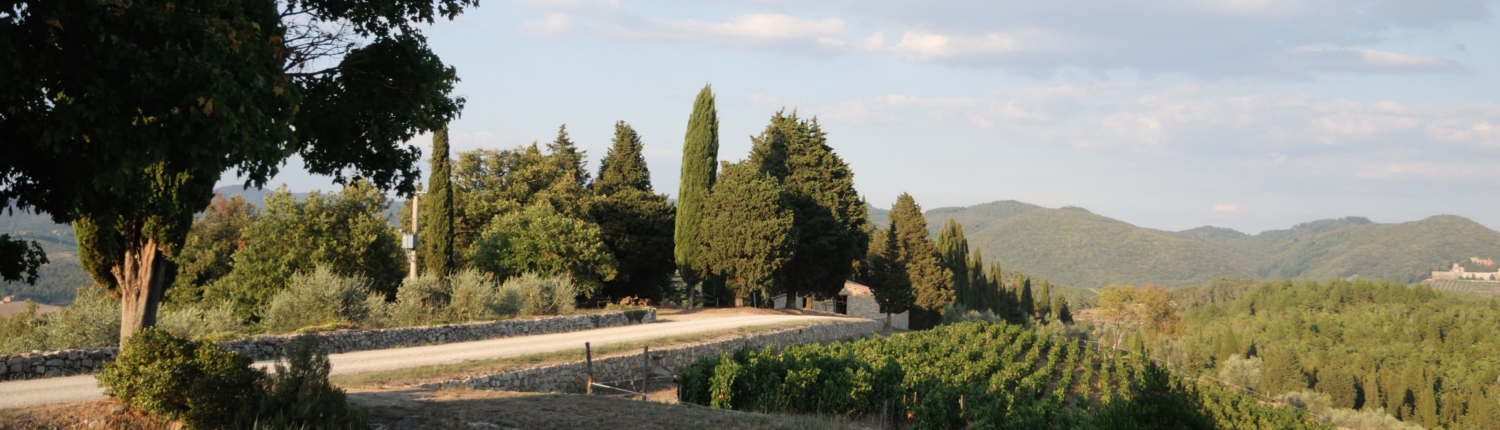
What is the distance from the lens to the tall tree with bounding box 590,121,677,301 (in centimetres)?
4122

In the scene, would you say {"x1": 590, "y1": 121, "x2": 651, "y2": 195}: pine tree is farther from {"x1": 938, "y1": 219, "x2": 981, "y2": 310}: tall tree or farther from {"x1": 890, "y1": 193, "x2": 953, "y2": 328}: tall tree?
{"x1": 938, "y1": 219, "x2": 981, "y2": 310}: tall tree

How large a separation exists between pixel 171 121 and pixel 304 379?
241 centimetres

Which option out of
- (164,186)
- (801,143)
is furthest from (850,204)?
(164,186)

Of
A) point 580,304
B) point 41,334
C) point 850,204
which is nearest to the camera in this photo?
point 41,334

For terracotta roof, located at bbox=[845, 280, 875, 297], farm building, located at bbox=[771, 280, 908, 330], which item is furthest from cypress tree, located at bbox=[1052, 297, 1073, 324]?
terracotta roof, located at bbox=[845, 280, 875, 297]

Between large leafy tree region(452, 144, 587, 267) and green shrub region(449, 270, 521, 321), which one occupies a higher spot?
large leafy tree region(452, 144, 587, 267)

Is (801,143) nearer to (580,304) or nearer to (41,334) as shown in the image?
(580,304)

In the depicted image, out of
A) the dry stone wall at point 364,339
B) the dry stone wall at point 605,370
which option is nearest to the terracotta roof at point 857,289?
the dry stone wall at point 364,339

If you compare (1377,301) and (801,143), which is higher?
(801,143)

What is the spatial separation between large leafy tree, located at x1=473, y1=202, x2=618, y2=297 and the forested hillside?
4482cm

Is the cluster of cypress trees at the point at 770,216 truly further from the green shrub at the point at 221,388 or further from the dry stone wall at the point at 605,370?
the green shrub at the point at 221,388

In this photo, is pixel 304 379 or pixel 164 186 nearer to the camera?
pixel 304 379

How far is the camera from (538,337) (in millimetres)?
23359

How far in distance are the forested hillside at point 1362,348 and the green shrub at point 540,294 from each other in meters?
48.1
